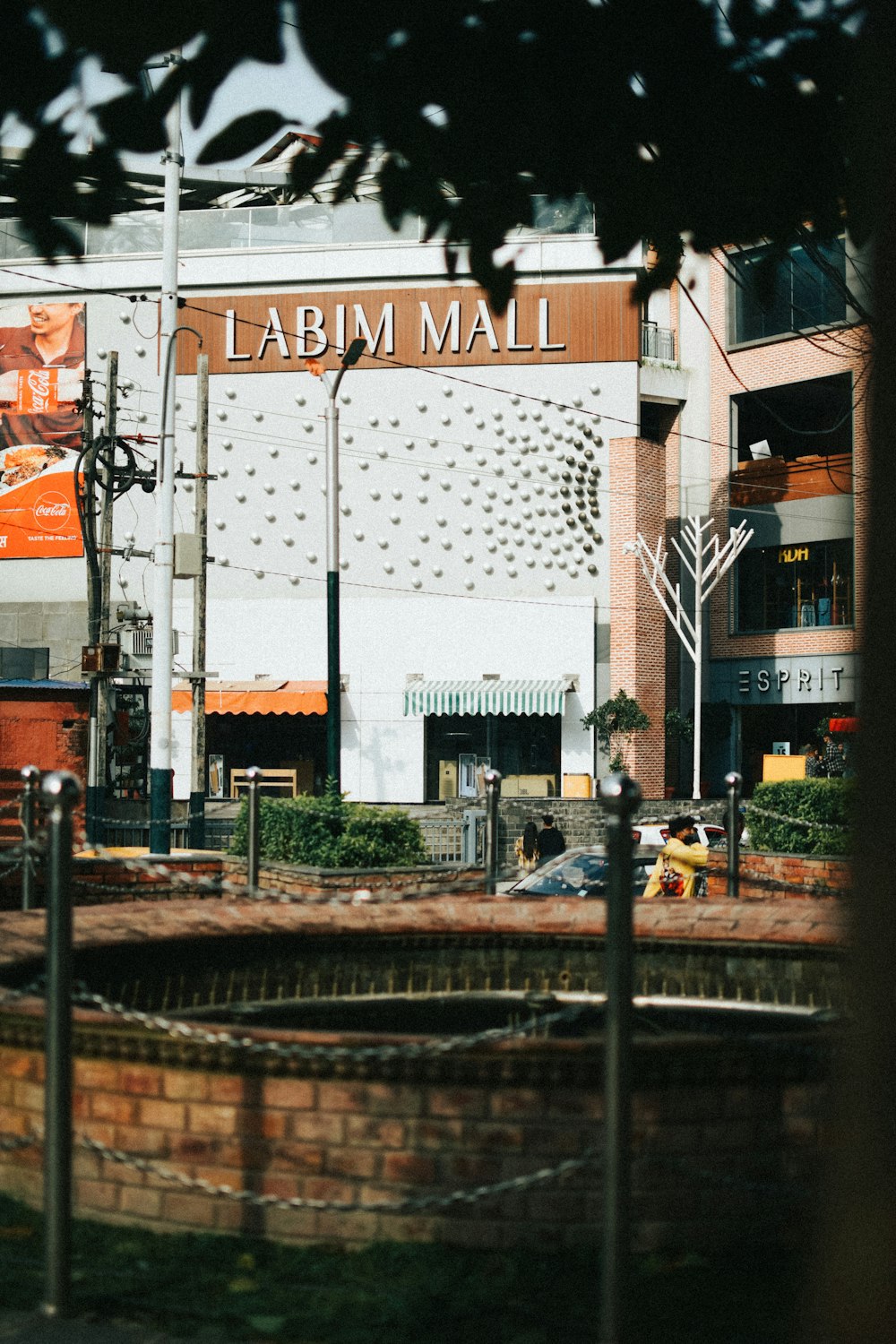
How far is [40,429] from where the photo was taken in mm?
38844

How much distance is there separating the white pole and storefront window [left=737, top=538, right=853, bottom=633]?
70.2 feet

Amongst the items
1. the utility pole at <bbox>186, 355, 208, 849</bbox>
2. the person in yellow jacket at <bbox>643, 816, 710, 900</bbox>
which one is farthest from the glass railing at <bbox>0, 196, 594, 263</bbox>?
the person in yellow jacket at <bbox>643, 816, 710, 900</bbox>

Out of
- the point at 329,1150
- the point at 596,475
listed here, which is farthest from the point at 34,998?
the point at 596,475

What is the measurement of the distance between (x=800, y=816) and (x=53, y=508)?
26.9 metres

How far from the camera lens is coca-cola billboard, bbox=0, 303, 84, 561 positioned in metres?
38.8

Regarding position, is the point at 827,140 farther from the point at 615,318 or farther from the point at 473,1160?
the point at 615,318

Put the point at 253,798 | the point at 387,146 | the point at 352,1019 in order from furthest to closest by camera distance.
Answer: the point at 253,798 → the point at 352,1019 → the point at 387,146

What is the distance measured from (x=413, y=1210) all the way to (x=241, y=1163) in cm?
51

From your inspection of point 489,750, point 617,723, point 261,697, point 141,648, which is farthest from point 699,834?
point 141,648

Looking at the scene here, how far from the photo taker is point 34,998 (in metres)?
4.65

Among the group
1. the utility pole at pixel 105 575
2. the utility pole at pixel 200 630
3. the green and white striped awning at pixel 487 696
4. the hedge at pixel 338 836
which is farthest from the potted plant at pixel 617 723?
the hedge at pixel 338 836

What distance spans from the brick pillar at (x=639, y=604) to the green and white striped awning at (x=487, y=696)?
1.68 meters

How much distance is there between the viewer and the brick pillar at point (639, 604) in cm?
3712

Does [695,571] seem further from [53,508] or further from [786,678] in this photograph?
[53,508]
